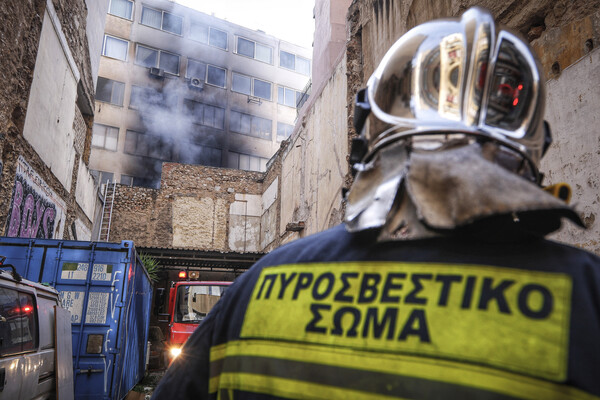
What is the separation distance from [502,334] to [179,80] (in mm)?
34655

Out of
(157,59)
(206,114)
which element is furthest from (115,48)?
(206,114)

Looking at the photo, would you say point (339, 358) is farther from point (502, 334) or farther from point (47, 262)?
point (47, 262)

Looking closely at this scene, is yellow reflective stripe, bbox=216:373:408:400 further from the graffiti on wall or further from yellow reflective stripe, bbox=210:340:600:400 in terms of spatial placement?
the graffiti on wall

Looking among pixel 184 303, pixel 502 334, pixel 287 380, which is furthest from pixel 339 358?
pixel 184 303

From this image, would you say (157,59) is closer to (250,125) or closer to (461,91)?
(250,125)

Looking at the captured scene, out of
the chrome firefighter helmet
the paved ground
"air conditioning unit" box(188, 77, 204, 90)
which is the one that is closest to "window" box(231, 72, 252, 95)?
"air conditioning unit" box(188, 77, 204, 90)

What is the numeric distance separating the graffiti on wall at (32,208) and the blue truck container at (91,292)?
158 cm

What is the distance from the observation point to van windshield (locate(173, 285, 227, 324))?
9172 mm

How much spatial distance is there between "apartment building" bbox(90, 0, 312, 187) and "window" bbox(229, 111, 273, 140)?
8 centimetres

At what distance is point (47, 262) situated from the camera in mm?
6996

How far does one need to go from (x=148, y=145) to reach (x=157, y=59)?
6350mm

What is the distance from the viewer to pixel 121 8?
102ft

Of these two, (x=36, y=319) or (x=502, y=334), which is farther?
(x=36, y=319)

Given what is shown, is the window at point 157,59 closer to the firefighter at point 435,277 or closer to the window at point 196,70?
the window at point 196,70
